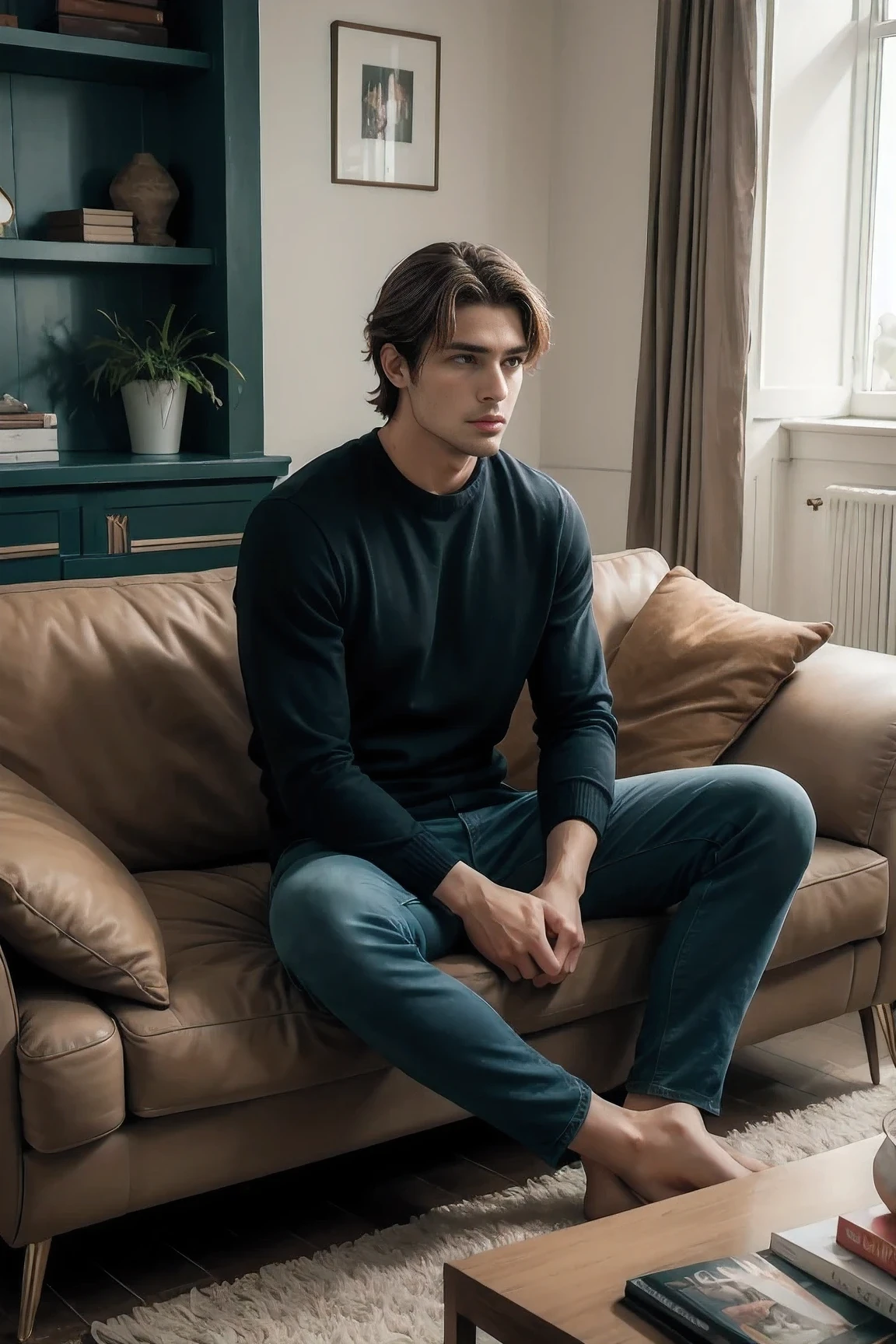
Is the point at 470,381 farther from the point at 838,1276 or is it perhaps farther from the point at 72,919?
the point at 838,1276

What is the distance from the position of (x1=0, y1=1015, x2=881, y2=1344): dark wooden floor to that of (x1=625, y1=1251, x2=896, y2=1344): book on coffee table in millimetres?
812

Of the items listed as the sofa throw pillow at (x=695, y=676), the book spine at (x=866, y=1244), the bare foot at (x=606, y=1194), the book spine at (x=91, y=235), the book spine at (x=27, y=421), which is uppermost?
the book spine at (x=91, y=235)

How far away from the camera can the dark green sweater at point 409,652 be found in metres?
1.92

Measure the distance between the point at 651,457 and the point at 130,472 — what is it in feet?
4.91

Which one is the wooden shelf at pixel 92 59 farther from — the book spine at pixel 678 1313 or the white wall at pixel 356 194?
the book spine at pixel 678 1313

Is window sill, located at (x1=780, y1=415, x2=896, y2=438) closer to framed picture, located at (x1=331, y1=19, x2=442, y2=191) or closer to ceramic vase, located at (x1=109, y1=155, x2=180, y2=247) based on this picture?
framed picture, located at (x1=331, y1=19, x2=442, y2=191)

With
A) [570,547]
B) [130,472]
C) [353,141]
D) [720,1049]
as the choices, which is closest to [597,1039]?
[720,1049]

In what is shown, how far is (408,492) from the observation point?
2053mm

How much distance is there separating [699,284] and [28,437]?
183 centimetres

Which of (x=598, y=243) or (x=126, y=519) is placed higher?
(x=598, y=243)

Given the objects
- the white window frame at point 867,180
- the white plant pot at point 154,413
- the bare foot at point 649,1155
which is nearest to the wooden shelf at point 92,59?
the white plant pot at point 154,413

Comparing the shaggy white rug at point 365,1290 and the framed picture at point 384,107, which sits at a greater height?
the framed picture at point 384,107

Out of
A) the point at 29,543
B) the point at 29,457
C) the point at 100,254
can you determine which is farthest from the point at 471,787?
the point at 100,254

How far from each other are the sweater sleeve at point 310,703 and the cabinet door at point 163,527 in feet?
6.04
